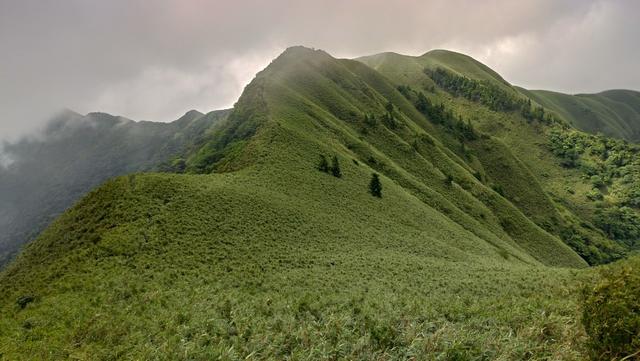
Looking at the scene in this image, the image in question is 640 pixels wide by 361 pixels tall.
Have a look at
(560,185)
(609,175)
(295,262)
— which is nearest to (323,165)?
(295,262)

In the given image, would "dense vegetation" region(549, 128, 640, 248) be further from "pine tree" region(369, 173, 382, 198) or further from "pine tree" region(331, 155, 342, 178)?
"pine tree" region(331, 155, 342, 178)

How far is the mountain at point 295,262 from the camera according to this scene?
47.6 ft

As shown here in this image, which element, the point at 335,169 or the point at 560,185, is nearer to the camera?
the point at 335,169

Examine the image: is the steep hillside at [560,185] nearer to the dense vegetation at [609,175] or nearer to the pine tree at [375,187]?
the dense vegetation at [609,175]

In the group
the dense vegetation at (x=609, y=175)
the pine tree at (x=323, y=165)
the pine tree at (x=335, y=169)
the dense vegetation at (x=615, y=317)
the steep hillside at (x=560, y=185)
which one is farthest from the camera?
the dense vegetation at (x=609, y=175)

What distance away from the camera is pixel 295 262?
129 ft

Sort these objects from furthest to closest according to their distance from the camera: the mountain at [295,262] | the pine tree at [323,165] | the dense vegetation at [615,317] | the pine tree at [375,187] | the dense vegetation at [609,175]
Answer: the dense vegetation at [609,175], the pine tree at [323,165], the pine tree at [375,187], the mountain at [295,262], the dense vegetation at [615,317]

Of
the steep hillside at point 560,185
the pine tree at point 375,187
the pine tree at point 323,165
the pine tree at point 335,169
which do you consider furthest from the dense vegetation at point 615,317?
the steep hillside at point 560,185

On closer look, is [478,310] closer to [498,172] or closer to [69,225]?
[69,225]

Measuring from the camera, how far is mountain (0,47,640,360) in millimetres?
14508

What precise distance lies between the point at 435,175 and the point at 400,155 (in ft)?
35.6

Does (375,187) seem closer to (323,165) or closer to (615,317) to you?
(323,165)

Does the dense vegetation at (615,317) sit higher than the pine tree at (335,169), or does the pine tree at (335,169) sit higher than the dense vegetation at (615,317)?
the pine tree at (335,169)

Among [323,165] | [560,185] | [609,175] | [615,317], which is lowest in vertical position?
[560,185]
